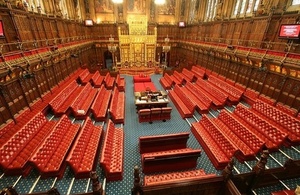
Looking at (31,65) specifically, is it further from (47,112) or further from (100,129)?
(100,129)

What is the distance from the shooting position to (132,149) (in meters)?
7.02

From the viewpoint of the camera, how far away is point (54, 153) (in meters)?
5.71

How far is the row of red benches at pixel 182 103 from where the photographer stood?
9.67 m

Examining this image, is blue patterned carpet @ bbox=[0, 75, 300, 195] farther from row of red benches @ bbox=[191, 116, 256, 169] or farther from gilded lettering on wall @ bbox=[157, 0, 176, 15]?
gilded lettering on wall @ bbox=[157, 0, 176, 15]

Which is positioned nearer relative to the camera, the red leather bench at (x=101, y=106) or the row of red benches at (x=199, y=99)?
the red leather bench at (x=101, y=106)

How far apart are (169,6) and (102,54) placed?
39.9ft

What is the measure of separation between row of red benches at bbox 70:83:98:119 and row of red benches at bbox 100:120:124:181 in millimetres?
2580

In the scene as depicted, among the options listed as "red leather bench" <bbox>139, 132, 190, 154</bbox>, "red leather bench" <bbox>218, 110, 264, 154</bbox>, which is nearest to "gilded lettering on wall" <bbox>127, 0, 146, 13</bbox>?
"red leather bench" <bbox>218, 110, 264, 154</bbox>

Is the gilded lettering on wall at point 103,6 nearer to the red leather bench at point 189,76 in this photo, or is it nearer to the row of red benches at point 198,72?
the red leather bench at point 189,76

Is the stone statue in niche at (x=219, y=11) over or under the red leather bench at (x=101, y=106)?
over

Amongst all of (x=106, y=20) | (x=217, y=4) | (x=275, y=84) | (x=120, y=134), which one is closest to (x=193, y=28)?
(x=217, y=4)

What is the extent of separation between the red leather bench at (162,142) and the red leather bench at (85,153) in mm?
1962

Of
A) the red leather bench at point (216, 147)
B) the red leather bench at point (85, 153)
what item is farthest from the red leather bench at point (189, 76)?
the red leather bench at point (85, 153)

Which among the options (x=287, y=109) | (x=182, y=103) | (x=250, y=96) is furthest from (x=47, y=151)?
(x=250, y=96)
